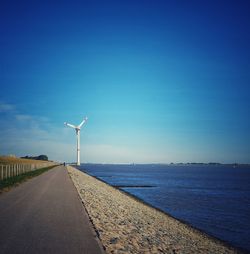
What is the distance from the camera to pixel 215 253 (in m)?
10.5

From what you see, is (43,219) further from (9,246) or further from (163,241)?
(163,241)

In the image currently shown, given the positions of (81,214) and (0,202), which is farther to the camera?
(0,202)

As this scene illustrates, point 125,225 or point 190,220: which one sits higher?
point 125,225

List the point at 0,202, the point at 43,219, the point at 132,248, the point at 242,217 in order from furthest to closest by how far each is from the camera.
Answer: the point at 242,217 < the point at 0,202 < the point at 43,219 < the point at 132,248

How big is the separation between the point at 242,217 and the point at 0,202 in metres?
18.4

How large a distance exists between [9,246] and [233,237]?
1300cm

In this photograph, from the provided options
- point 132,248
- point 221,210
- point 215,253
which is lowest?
point 221,210

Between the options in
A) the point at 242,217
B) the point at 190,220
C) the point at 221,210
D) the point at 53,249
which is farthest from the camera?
the point at 221,210

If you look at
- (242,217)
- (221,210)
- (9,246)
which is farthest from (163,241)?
(221,210)

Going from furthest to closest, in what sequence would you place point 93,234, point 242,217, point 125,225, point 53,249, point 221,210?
point 221,210 < point 242,217 < point 125,225 < point 93,234 < point 53,249

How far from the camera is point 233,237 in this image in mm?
15727

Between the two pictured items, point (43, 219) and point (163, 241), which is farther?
point (43, 219)

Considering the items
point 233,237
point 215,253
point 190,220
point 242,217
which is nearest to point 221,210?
point 242,217

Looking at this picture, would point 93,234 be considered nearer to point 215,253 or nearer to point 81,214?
point 81,214
